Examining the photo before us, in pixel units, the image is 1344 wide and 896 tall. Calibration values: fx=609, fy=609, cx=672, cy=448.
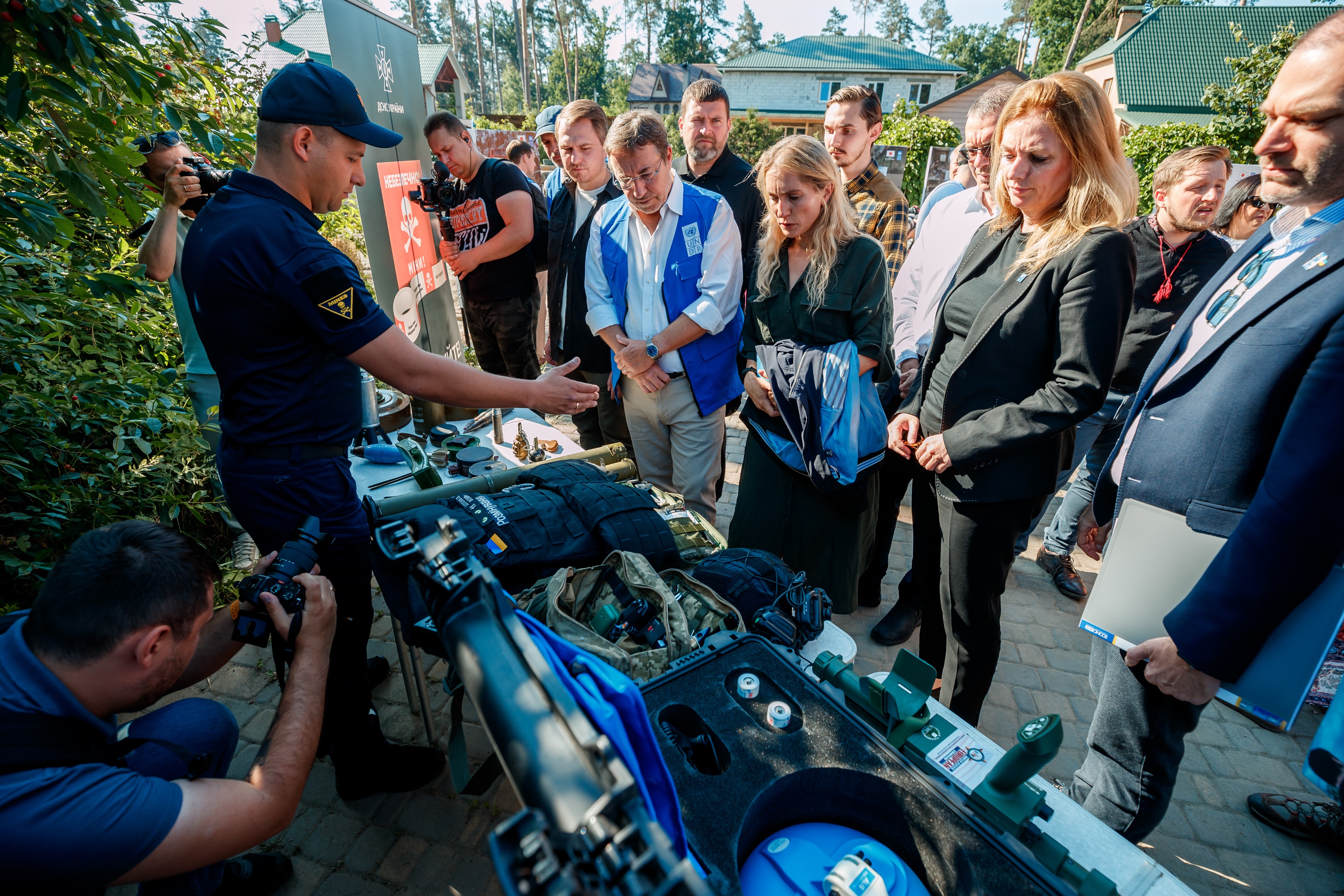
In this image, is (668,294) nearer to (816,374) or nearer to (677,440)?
(677,440)

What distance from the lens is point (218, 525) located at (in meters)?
3.75

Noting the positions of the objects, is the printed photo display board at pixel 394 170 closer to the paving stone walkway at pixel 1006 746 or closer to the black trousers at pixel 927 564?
the paving stone walkway at pixel 1006 746

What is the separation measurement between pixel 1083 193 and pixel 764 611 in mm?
1544

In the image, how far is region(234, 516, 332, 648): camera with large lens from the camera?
1.46 m

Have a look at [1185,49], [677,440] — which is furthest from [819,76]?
[677,440]

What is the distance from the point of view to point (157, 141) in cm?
265

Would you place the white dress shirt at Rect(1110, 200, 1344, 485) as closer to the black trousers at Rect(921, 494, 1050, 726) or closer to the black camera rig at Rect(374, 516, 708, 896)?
the black trousers at Rect(921, 494, 1050, 726)

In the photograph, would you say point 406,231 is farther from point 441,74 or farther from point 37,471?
point 441,74

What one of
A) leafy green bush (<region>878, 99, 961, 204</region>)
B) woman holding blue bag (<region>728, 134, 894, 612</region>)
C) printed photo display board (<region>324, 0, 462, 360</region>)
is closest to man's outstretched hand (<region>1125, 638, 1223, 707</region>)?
woman holding blue bag (<region>728, 134, 894, 612</region>)

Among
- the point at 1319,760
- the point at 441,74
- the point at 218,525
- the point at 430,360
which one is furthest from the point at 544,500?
the point at 441,74

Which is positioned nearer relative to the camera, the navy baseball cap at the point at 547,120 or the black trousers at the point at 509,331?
the black trousers at the point at 509,331

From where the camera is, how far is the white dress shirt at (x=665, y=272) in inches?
119

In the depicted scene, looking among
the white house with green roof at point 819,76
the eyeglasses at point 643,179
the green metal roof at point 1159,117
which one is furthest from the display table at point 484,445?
A: the white house with green roof at point 819,76

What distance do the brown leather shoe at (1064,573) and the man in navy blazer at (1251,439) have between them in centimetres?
233
